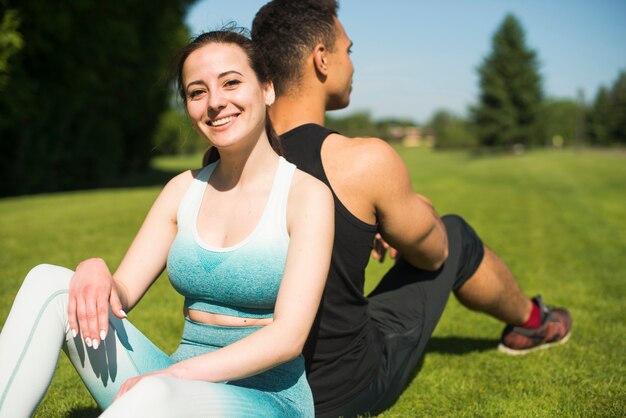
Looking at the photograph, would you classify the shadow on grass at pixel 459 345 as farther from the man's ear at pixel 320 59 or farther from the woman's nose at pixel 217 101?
the woman's nose at pixel 217 101

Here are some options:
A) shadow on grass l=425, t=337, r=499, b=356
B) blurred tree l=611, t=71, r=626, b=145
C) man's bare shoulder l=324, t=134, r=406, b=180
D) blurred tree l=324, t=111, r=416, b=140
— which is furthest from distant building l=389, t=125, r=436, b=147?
man's bare shoulder l=324, t=134, r=406, b=180

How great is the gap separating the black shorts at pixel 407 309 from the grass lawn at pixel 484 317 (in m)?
0.51

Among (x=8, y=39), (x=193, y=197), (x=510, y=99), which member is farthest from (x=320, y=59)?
(x=510, y=99)

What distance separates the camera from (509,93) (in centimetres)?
6619

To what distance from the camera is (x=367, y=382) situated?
9.37 feet

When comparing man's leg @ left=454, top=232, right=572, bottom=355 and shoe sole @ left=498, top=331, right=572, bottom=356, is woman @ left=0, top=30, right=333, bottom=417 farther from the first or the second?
shoe sole @ left=498, top=331, right=572, bottom=356

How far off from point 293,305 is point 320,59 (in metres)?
1.34

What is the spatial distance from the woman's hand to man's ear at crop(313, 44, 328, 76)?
1.41 m

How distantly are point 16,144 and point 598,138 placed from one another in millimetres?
79409

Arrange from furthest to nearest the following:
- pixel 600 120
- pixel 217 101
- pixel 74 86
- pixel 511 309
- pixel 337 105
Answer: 1. pixel 600 120
2. pixel 74 86
3. pixel 511 309
4. pixel 337 105
5. pixel 217 101

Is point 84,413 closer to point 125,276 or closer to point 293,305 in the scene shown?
point 125,276

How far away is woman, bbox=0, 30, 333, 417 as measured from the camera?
2051 millimetres

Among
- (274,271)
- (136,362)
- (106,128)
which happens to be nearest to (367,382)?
(274,271)

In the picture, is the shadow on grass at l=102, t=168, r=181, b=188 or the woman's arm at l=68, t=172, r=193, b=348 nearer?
the woman's arm at l=68, t=172, r=193, b=348
